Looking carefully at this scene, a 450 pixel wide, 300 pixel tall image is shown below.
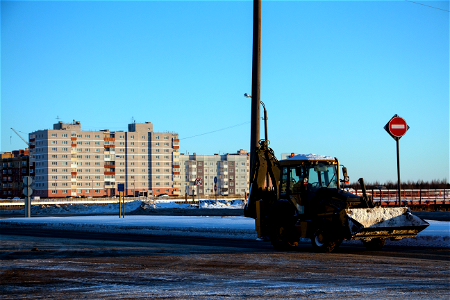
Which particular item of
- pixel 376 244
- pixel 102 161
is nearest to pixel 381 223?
pixel 376 244

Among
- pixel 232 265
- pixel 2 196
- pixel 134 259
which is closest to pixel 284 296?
pixel 232 265

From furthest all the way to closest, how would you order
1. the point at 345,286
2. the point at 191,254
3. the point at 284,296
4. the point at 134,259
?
the point at 191,254
the point at 134,259
the point at 345,286
the point at 284,296

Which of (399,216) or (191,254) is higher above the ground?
(399,216)

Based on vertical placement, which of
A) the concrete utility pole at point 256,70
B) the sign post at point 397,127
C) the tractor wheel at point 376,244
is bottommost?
the tractor wheel at point 376,244

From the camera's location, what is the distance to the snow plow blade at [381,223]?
13.8 meters

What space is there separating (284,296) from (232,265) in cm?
385

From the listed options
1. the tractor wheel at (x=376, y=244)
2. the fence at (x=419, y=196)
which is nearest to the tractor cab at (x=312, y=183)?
the tractor wheel at (x=376, y=244)

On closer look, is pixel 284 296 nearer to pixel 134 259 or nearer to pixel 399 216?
pixel 134 259

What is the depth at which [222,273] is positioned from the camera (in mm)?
10742

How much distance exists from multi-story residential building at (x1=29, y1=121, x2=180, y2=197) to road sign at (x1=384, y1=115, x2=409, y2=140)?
6630 inches

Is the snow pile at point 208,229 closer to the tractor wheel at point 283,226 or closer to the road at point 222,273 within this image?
the road at point 222,273

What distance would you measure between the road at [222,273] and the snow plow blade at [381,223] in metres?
0.49

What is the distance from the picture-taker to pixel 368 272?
10.5 metres

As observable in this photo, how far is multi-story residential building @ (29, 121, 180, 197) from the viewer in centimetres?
17750
